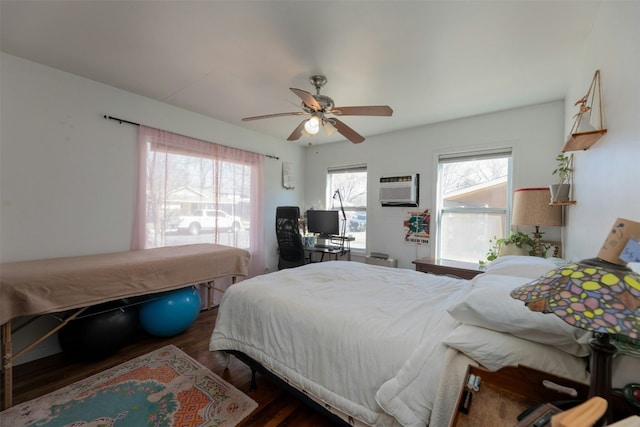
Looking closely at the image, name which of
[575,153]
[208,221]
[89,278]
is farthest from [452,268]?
[89,278]

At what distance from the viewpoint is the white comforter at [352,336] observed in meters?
1.03

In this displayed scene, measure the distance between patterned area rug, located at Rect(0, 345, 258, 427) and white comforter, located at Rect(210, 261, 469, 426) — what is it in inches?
13.0

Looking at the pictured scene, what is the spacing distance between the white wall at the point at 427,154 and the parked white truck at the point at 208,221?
1585mm

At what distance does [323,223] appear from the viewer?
4152 millimetres

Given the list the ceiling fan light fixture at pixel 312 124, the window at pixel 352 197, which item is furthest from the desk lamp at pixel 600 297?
the window at pixel 352 197

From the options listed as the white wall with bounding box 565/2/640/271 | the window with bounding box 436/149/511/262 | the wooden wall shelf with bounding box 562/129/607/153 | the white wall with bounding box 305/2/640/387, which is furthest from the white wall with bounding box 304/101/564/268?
the wooden wall shelf with bounding box 562/129/607/153

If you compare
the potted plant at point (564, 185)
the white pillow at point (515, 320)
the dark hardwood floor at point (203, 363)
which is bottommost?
the dark hardwood floor at point (203, 363)

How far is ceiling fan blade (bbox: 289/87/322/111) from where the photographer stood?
6.11 ft

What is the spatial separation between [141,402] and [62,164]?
214cm

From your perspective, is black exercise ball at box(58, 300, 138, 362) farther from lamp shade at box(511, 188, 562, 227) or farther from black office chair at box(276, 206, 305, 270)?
lamp shade at box(511, 188, 562, 227)

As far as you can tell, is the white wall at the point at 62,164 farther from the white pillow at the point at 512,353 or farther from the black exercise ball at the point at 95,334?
the white pillow at the point at 512,353

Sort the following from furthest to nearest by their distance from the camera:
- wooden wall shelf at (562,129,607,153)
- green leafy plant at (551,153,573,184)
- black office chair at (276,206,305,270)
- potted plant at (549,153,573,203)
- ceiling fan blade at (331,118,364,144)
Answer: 1. black office chair at (276,206,305,270)
2. ceiling fan blade at (331,118,364,144)
3. green leafy plant at (551,153,573,184)
4. potted plant at (549,153,573,203)
5. wooden wall shelf at (562,129,607,153)

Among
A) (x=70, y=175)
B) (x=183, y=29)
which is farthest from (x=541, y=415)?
(x=70, y=175)

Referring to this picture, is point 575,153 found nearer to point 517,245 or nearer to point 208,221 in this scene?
point 517,245
